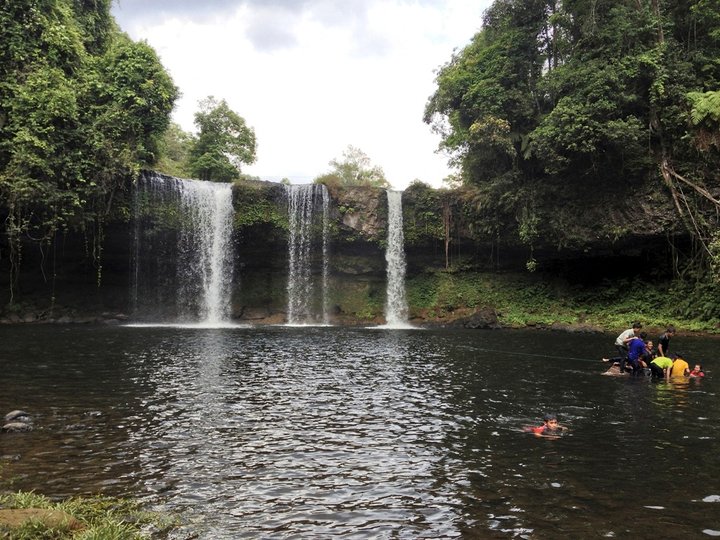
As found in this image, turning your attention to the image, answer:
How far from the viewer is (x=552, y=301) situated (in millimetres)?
34938

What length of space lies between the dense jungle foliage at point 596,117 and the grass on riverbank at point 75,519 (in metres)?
27.2

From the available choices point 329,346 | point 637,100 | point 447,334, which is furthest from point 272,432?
point 637,100

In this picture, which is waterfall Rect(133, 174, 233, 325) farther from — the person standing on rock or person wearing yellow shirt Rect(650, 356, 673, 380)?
person wearing yellow shirt Rect(650, 356, 673, 380)

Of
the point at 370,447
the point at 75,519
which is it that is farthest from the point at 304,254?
the point at 75,519

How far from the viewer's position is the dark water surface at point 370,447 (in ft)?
19.2

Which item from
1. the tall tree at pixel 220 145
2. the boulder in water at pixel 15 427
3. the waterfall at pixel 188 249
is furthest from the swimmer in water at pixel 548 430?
the tall tree at pixel 220 145

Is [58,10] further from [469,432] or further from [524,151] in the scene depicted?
[469,432]

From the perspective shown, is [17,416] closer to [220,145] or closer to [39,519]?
[39,519]

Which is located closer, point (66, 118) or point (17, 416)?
point (17, 416)

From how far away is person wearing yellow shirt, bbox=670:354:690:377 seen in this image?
1449 cm

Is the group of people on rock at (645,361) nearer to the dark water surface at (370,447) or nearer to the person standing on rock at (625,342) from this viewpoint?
the person standing on rock at (625,342)

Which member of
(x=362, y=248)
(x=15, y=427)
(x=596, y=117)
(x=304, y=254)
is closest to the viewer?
(x=15, y=427)

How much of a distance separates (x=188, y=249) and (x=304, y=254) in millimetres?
8092

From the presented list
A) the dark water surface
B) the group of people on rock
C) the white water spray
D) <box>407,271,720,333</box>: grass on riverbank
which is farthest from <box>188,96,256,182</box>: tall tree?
the group of people on rock
